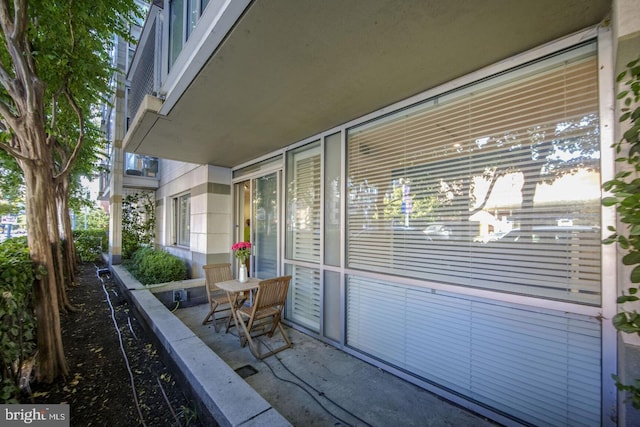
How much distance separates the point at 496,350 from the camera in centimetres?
189

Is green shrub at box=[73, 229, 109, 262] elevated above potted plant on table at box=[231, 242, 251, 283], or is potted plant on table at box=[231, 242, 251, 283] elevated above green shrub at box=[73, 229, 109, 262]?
potted plant on table at box=[231, 242, 251, 283]

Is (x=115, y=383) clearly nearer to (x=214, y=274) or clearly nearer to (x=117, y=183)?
(x=214, y=274)

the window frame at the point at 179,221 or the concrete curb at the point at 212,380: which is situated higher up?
the window frame at the point at 179,221

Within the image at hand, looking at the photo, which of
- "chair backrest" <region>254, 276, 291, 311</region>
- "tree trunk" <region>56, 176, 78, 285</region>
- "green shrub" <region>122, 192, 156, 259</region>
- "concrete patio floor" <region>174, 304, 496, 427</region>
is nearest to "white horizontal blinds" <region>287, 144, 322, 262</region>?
"chair backrest" <region>254, 276, 291, 311</region>

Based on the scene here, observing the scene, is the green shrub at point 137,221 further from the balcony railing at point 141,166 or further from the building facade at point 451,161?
the building facade at point 451,161

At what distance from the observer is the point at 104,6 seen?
8.66ft

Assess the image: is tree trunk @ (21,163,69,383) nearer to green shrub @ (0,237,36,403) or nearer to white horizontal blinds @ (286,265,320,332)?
green shrub @ (0,237,36,403)

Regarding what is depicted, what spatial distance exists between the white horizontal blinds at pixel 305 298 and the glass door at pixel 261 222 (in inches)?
21.0

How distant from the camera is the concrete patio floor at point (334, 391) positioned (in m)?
1.92

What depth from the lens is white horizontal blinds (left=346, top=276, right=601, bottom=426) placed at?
5.23 ft

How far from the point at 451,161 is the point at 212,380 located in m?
2.54

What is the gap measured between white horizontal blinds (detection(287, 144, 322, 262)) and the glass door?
358mm

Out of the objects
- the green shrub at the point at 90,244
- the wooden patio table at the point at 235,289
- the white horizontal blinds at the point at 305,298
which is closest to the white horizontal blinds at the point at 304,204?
the white horizontal blinds at the point at 305,298

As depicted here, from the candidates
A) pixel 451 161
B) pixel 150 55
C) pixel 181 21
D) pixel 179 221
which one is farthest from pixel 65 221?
pixel 451 161
